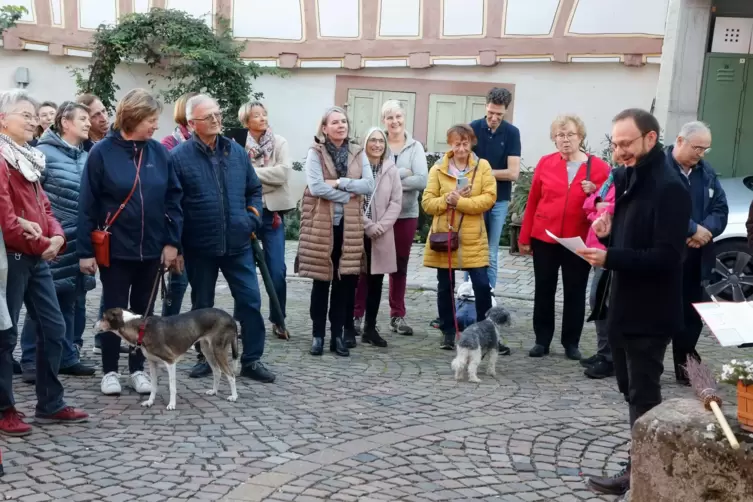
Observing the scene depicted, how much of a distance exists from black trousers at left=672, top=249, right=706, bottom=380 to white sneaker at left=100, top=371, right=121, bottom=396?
4158mm

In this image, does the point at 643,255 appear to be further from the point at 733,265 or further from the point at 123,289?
the point at 733,265

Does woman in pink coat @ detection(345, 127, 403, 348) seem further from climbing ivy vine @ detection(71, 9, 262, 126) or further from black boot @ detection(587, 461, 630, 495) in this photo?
climbing ivy vine @ detection(71, 9, 262, 126)

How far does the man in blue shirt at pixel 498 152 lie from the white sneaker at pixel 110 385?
3999 mm

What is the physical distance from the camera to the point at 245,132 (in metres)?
8.68

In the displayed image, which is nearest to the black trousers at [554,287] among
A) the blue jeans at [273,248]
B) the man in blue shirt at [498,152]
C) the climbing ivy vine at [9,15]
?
the man in blue shirt at [498,152]

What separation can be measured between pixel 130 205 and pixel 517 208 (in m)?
9.18

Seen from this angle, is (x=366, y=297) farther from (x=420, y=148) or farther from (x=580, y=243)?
(x=580, y=243)

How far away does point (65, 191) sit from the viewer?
723cm

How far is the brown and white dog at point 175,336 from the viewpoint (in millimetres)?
6707

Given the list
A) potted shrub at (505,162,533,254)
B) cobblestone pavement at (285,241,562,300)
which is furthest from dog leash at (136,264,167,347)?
potted shrub at (505,162,533,254)

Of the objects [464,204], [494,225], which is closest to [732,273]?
[494,225]

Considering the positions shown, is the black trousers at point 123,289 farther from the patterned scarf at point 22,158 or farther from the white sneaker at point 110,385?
the patterned scarf at point 22,158

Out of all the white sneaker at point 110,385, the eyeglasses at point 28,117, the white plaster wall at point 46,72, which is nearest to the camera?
the eyeglasses at point 28,117

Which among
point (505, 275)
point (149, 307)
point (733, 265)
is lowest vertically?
point (505, 275)
